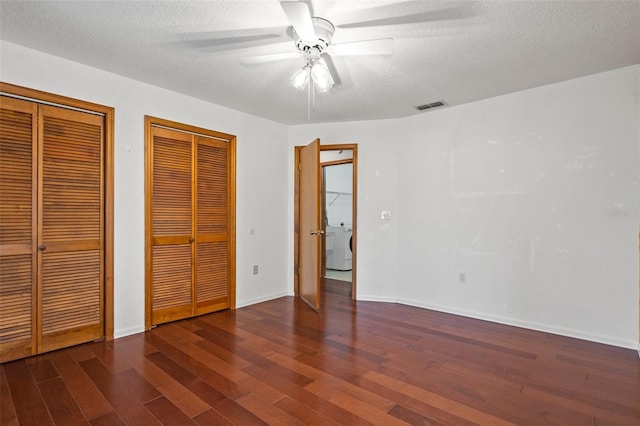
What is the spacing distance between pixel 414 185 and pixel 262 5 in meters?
2.84

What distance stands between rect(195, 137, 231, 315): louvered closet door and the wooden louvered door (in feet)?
3.18

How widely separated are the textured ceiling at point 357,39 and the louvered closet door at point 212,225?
0.73 meters

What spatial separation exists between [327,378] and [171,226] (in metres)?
2.24

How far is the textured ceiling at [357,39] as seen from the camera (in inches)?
81.7

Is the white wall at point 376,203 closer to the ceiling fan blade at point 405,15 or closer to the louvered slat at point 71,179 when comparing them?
the ceiling fan blade at point 405,15

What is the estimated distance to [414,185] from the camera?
13.9 feet

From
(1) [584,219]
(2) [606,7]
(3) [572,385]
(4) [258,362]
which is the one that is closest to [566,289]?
(1) [584,219]

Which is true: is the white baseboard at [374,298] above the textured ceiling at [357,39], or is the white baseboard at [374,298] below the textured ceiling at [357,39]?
below

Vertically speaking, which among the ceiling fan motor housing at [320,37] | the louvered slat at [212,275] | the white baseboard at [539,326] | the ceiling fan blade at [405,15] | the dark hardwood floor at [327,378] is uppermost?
the ceiling fan blade at [405,15]

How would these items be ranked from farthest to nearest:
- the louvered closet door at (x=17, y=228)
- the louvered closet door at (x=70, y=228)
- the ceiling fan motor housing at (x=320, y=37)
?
1. the louvered closet door at (x=70, y=228)
2. the louvered closet door at (x=17, y=228)
3. the ceiling fan motor housing at (x=320, y=37)

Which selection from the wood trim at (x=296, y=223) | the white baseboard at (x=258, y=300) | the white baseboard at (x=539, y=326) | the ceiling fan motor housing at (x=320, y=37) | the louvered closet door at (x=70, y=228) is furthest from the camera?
the wood trim at (x=296, y=223)

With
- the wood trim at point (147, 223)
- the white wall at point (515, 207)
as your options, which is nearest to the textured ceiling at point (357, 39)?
the white wall at point (515, 207)

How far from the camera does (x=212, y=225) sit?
12.8 ft

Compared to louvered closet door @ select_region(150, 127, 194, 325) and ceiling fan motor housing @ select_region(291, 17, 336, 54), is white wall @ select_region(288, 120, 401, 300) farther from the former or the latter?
ceiling fan motor housing @ select_region(291, 17, 336, 54)
